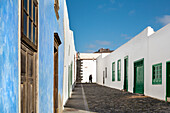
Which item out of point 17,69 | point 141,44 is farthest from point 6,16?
point 141,44

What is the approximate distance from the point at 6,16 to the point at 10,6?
13cm

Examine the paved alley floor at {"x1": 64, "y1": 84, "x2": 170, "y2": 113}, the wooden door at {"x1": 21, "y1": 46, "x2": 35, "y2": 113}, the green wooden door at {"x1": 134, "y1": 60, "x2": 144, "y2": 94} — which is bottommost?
the paved alley floor at {"x1": 64, "y1": 84, "x2": 170, "y2": 113}

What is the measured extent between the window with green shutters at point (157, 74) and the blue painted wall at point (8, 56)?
1115cm

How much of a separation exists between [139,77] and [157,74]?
3495mm

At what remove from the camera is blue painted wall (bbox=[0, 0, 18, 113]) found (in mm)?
1544

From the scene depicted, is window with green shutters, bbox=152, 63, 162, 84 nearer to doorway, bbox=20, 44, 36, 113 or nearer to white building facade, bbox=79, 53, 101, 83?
doorway, bbox=20, 44, 36, 113

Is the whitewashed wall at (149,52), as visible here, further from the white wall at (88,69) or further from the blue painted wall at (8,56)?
the white wall at (88,69)

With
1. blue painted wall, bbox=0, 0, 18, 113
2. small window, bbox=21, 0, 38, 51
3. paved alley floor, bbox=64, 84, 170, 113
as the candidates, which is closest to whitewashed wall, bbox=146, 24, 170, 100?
paved alley floor, bbox=64, 84, 170, 113

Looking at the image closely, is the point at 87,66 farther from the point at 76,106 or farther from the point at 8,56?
the point at 8,56

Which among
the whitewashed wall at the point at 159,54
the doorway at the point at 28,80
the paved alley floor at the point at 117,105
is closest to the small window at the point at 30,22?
the doorway at the point at 28,80

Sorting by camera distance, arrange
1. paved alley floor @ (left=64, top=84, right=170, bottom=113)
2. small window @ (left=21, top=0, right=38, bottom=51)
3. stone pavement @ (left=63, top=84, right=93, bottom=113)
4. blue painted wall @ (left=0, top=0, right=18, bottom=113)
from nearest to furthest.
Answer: blue painted wall @ (left=0, top=0, right=18, bottom=113)
small window @ (left=21, top=0, right=38, bottom=51)
stone pavement @ (left=63, top=84, right=93, bottom=113)
paved alley floor @ (left=64, top=84, right=170, bottom=113)

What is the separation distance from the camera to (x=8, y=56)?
167 cm

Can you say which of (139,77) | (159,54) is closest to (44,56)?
(159,54)

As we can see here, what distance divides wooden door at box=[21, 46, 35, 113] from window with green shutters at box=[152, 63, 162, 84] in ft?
33.7
